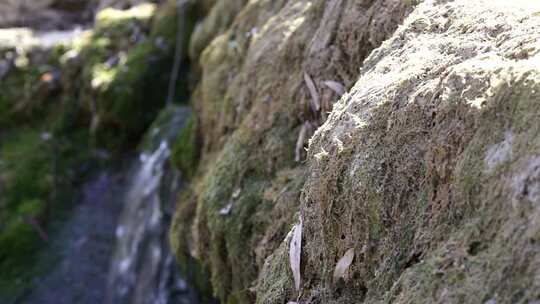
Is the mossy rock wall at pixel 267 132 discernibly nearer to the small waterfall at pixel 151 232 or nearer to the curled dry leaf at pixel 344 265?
the curled dry leaf at pixel 344 265

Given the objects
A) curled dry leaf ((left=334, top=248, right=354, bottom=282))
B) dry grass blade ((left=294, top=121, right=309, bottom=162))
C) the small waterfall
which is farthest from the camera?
the small waterfall

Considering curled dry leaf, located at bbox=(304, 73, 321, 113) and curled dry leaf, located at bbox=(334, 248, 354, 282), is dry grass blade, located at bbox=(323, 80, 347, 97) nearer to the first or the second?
curled dry leaf, located at bbox=(304, 73, 321, 113)

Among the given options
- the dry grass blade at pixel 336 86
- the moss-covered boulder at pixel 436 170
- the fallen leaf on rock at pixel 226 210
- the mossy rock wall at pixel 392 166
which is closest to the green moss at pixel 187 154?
the mossy rock wall at pixel 392 166

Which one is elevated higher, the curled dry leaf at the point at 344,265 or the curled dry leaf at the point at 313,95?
the curled dry leaf at the point at 313,95

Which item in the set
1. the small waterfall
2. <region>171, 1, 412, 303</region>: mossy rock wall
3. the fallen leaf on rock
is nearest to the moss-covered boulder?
<region>171, 1, 412, 303</region>: mossy rock wall

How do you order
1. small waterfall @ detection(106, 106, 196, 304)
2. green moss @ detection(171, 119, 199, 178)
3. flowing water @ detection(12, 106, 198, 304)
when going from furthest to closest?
flowing water @ detection(12, 106, 198, 304)
small waterfall @ detection(106, 106, 196, 304)
green moss @ detection(171, 119, 199, 178)
